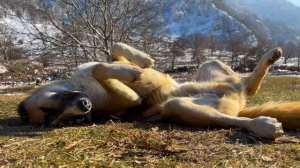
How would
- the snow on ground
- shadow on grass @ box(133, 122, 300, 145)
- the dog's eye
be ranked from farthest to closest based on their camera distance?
the snow on ground < the dog's eye < shadow on grass @ box(133, 122, 300, 145)

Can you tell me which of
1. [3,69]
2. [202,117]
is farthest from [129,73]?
[3,69]

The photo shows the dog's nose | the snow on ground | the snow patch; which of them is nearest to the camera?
the dog's nose

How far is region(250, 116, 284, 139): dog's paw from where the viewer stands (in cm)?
398

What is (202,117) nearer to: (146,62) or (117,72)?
(117,72)

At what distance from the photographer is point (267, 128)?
402 cm

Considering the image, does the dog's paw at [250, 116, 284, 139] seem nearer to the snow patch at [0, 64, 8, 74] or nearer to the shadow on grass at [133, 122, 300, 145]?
the shadow on grass at [133, 122, 300, 145]

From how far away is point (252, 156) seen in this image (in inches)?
135

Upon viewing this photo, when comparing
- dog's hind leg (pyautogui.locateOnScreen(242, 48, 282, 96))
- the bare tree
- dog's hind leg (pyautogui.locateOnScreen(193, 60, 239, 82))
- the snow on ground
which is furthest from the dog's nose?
the snow on ground

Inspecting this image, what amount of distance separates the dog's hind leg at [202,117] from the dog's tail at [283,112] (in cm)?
39

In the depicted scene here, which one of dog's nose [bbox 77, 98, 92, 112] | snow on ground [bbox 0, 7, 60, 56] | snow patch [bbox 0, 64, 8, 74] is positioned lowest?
snow patch [bbox 0, 64, 8, 74]

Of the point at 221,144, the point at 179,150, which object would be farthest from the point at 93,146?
the point at 221,144

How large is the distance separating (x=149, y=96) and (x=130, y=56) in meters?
0.56

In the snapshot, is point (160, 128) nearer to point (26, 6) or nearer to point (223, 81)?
point (223, 81)

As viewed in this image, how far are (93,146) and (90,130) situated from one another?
79 cm
